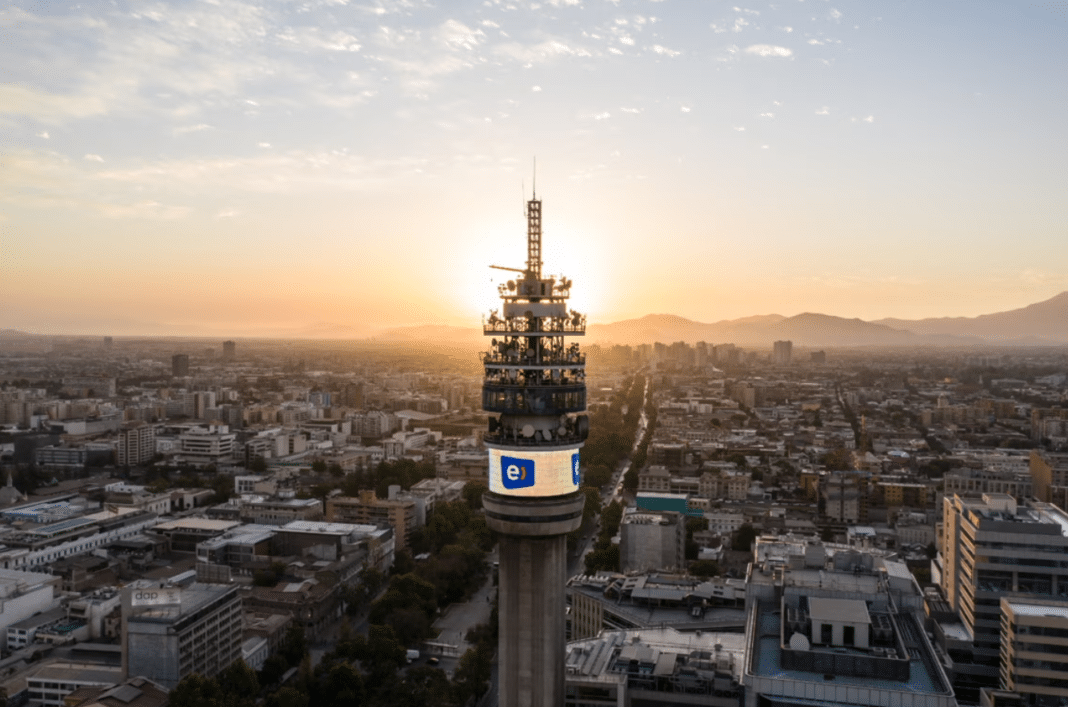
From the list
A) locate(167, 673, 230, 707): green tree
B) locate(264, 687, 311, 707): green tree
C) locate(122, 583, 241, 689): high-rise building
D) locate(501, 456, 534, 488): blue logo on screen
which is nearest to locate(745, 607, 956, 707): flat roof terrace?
locate(501, 456, 534, 488): blue logo on screen

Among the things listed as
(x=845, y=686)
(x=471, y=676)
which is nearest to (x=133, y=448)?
(x=471, y=676)

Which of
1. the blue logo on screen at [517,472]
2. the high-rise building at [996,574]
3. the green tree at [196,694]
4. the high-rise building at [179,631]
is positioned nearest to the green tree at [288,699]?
the green tree at [196,694]

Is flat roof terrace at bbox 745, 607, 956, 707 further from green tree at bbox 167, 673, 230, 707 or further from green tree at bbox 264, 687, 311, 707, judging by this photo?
green tree at bbox 167, 673, 230, 707

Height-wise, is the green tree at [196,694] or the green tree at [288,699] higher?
the green tree at [196,694]

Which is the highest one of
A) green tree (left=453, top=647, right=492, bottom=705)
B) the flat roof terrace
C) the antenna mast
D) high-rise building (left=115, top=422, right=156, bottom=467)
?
the antenna mast

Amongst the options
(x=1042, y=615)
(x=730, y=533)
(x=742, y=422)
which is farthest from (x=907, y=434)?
(x=1042, y=615)

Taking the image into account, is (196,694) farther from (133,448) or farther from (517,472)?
(133,448)

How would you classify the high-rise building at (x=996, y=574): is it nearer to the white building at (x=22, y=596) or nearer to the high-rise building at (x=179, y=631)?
the high-rise building at (x=179, y=631)
